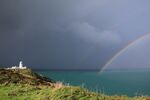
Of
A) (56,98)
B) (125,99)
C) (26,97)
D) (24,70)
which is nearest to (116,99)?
(125,99)

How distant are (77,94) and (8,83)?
→ 34.8 ft

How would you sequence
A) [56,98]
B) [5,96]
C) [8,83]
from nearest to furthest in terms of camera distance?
1. [56,98]
2. [5,96]
3. [8,83]

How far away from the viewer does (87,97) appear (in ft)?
109

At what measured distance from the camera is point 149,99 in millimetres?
36875

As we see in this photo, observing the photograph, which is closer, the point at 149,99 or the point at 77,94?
the point at 77,94

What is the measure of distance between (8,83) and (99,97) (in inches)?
479

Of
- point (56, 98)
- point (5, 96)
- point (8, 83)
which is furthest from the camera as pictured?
point (8, 83)

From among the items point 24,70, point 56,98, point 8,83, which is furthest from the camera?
point 24,70

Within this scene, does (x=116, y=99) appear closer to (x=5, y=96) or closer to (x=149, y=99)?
(x=149, y=99)

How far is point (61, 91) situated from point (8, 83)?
9.35 m

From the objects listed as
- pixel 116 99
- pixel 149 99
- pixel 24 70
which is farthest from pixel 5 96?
pixel 24 70

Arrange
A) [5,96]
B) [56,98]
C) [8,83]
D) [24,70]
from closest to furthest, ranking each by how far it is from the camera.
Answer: [56,98] → [5,96] → [8,83] → [24,70]

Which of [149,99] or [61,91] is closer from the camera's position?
[61,91]

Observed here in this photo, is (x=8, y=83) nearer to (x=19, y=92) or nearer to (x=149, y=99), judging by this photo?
(x=19, y=92)
